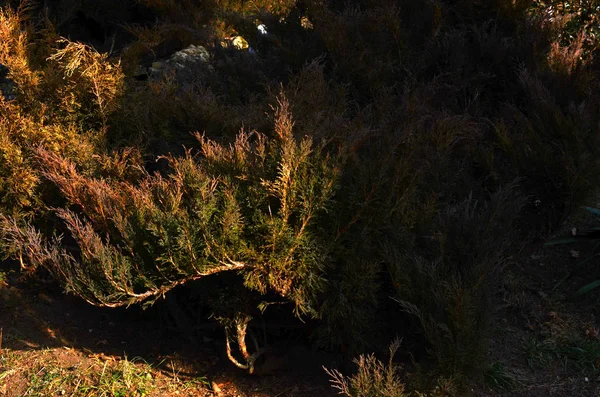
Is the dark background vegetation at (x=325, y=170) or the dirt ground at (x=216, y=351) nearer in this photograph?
the dark background vegetation at (x=325, y=170)

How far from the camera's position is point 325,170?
3.60 metres

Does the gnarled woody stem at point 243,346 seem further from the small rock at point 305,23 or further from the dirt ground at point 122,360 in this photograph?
the small rock at point 305,23

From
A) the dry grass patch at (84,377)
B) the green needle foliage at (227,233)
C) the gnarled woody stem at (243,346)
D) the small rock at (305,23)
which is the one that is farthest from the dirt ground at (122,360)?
the small rock at (305,23)

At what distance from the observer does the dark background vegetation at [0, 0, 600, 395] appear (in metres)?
3.56

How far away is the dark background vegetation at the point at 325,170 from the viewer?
140 inches

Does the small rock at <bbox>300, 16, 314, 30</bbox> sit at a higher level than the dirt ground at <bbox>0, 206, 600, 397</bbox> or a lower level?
higher

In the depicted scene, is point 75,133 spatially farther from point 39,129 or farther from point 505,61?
point 505,61

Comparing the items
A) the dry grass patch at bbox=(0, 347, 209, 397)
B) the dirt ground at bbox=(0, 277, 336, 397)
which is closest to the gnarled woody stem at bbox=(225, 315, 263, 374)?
the dirt ground at bbox=(0, 277, 336, 397)

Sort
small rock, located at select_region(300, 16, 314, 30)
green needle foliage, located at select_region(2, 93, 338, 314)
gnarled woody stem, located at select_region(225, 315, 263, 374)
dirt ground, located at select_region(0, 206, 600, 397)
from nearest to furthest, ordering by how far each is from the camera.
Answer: green needle foliage, located at select_region(2, 93, 338, 314) → gnarled woody stem, located at select_region(225, 315, 263, 374) → dirt ground, located at select_region(0, 206, 600, 397) → small rock, located at select_region(300, 16, 314, 30)

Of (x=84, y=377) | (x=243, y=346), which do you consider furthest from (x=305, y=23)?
(x=84, y=377)

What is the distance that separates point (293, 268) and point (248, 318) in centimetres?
50

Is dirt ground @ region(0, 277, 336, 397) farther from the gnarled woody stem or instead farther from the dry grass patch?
the gnarled woody stem

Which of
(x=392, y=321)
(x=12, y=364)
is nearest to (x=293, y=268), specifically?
(x=392, y=321)

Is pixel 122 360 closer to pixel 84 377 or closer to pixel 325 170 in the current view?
pixel 84 377
